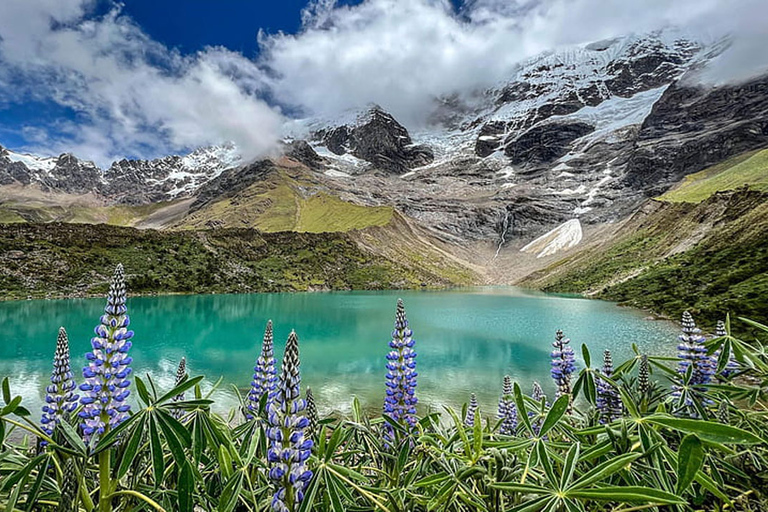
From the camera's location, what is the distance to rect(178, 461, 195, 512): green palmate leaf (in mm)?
1632

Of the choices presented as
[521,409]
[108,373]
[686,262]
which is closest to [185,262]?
[108,373]

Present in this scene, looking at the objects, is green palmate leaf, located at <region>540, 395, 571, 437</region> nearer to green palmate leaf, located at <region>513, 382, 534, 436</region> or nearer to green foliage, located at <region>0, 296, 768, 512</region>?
green foliage, located at <region>0, 296, 768, 512</region>

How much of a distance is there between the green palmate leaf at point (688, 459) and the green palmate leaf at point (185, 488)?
1989mm

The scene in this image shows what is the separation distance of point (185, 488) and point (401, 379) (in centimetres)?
216

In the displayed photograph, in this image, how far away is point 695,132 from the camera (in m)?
174

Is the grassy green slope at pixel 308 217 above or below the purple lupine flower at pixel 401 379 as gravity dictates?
above

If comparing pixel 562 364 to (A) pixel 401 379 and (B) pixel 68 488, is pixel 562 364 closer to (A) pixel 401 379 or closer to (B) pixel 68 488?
(A) pixel 401 379

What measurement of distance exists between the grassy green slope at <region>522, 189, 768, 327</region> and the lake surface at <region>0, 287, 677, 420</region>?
5546mm

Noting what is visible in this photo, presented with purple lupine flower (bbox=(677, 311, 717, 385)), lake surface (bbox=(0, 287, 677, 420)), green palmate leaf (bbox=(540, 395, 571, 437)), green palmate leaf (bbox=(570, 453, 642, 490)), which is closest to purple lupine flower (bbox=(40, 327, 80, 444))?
green palmate leaf (bbox=(540, 395, 571, 437))

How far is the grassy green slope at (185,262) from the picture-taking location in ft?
241

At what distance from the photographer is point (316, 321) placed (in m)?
48.5

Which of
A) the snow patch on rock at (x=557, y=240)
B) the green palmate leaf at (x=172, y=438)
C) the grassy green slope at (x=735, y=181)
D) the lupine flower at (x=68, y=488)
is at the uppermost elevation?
the grassy green slope at (x=735, y=181)

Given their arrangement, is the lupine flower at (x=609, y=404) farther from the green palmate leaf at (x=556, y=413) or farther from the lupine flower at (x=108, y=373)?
the lupine flower at (x=108, y=373)

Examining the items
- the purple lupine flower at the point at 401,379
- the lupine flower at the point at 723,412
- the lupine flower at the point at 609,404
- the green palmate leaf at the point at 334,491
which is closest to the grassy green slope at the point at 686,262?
the lupine flower at the point at 609,404
